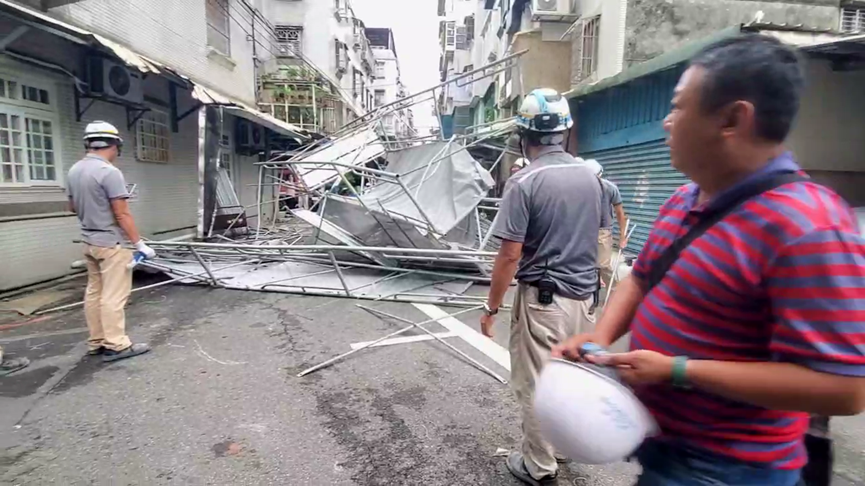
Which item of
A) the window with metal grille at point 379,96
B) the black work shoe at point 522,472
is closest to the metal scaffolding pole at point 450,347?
the black work shoe at point 522,472

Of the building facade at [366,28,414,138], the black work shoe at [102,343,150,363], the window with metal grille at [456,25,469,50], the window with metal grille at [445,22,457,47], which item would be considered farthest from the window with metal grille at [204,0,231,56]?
the building facade at [366,28,414,138]

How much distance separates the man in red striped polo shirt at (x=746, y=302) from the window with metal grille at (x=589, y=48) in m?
9.97

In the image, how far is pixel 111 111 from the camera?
313 inches

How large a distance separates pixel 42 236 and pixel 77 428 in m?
4.52

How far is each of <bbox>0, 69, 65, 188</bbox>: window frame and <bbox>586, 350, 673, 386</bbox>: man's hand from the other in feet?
23.4

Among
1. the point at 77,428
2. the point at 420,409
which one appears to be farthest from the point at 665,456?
the point at 77,428

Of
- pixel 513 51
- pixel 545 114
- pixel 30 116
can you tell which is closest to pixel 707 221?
pixel 545 114

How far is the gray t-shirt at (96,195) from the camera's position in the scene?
4.00 m

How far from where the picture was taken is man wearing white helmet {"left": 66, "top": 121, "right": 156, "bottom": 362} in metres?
4.02

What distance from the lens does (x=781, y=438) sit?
1096 millimetres

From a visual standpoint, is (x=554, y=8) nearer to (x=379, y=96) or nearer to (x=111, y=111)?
(x=111, y=111)

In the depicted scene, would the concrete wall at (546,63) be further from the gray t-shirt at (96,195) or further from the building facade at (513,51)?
the gray t-shirt at (96,195)

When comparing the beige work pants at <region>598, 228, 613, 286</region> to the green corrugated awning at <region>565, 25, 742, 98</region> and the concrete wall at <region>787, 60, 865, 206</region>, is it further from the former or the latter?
the concrete wall at <region>787, 60, 865, 206</region>

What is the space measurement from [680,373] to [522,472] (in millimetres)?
1746
